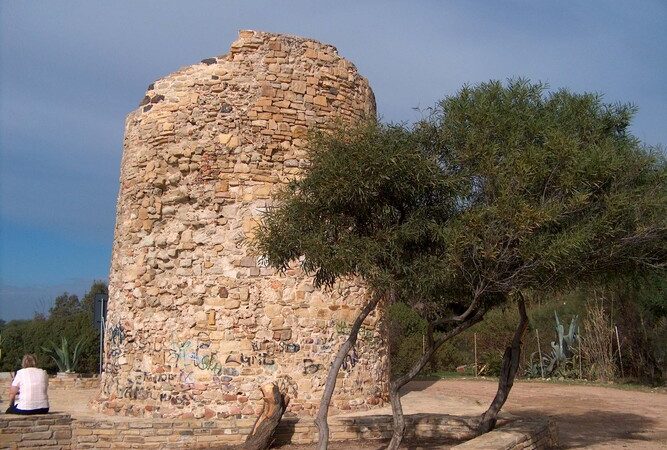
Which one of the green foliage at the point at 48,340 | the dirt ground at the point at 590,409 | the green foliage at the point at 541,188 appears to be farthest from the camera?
the green foliage at the point at 48,340

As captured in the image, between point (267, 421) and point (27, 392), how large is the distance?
3.45m

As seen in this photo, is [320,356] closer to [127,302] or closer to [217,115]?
[127,302]

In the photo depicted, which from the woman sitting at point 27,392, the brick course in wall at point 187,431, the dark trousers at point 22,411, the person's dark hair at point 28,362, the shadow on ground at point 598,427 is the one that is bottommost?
the shadow on ground at point 598,427

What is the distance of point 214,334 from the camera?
11.0 m

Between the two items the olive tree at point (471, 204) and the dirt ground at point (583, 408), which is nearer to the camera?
the olive tree at point (471, 204)

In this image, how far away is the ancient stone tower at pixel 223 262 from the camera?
11.0m

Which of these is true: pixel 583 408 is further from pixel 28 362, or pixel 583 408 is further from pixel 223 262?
pixel 28 362

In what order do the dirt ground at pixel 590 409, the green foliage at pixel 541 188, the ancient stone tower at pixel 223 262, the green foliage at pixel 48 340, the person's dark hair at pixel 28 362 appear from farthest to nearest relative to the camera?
the green foliage at pixel 48 340 → the ancient stone tower at pixel 223 262 → the dirt ground at pixel 590 409 → the person's dark hair at pixel 28 362 → the green foliage at pixel 541 188

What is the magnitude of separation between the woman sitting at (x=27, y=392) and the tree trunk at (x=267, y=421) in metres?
3.05

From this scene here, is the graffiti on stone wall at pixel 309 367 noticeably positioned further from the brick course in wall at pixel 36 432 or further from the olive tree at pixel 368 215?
the brick course in wall at pixel 36 432

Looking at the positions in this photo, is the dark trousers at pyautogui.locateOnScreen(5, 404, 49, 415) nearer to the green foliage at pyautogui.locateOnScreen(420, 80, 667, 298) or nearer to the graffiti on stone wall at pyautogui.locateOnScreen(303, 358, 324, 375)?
the graffiti on stone wall at pyautogui.locateOnScreen(303, 358, 324, 375)

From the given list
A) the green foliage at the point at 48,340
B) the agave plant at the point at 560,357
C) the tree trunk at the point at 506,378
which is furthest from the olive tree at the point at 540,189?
the green foliage at the point at 48,340

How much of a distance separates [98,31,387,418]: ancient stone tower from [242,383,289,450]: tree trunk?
1.19m

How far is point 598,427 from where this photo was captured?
38.8 ft
